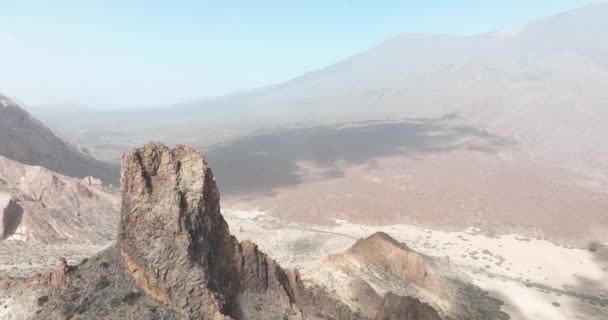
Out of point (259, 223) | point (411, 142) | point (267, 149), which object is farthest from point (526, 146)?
point (259, 223)

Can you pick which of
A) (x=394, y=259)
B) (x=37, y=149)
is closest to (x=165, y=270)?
(x=394, y=259)

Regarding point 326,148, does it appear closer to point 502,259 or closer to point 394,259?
point 502,259

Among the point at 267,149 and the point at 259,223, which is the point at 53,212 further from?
the point at 267,149

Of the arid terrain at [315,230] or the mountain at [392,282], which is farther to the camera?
the mountain at [392,282]

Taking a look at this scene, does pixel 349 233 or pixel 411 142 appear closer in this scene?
pixel 349 233

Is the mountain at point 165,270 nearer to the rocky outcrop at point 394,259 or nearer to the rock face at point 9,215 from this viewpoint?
the rocky outcrop at point 394,259

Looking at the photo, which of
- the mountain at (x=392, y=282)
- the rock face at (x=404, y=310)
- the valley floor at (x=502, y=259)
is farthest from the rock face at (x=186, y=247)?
the valley floor at (x=502, y=259)
